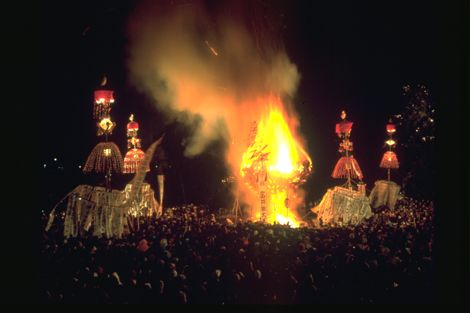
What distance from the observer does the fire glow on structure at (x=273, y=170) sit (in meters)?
12.5

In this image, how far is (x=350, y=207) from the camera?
38.8 ft

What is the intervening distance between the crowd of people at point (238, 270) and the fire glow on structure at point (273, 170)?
5.49 metres

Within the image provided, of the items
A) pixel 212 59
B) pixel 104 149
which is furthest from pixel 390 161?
pixel 104 149

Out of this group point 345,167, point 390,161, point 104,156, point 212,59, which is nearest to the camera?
point 104,156

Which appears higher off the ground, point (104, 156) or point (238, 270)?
point (104, 156)

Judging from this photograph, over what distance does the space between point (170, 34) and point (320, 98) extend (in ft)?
24.4

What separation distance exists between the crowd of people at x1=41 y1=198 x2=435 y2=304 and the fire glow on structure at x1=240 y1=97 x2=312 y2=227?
549cm

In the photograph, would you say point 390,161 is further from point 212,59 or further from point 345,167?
point 212,59

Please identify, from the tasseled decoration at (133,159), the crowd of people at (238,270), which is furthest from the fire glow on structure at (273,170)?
the crowd of people at (238,270)

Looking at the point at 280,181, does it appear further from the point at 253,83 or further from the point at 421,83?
the point at 421,83

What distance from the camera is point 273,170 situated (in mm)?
12633

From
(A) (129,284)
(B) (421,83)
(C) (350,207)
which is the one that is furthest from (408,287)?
(B) (421,83)

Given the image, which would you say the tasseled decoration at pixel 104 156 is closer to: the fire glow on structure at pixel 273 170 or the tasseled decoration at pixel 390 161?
the fire glow on structure at pixel 273 170

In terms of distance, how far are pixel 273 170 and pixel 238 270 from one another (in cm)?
666
